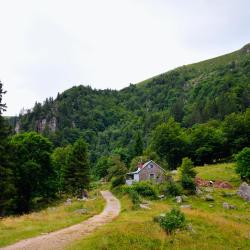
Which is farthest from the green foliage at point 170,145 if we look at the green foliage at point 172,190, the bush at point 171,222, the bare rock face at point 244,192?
the bush at point 171,222

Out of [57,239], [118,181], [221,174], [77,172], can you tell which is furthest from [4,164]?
[221,174]

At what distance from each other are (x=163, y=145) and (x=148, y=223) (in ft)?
278

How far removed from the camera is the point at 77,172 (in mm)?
67875

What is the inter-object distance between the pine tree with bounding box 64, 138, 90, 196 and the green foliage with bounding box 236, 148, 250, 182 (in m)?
29.5

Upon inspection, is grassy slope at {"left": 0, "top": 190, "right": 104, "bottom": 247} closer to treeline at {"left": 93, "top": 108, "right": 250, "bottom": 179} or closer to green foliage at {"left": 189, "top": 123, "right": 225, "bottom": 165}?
treeline at {"left": 93, "top": 108, "right": 250, "bottom": 179}

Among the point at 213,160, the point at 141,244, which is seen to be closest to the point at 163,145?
the point at 213,160

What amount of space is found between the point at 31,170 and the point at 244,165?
4016 cm

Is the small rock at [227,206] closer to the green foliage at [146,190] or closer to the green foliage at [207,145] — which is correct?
the green foliage at [146,190]

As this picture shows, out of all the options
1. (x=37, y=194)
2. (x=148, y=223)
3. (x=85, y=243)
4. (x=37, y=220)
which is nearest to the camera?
(x=85, y=243)

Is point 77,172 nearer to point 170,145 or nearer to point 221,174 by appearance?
point 221,174

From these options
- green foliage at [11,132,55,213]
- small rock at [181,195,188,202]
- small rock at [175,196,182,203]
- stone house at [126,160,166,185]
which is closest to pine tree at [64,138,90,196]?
green foliage at [11,132,55,213]

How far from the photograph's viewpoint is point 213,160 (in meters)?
105

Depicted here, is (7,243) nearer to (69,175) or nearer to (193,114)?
(69,175)

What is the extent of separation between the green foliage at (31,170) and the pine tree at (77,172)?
8411mm
